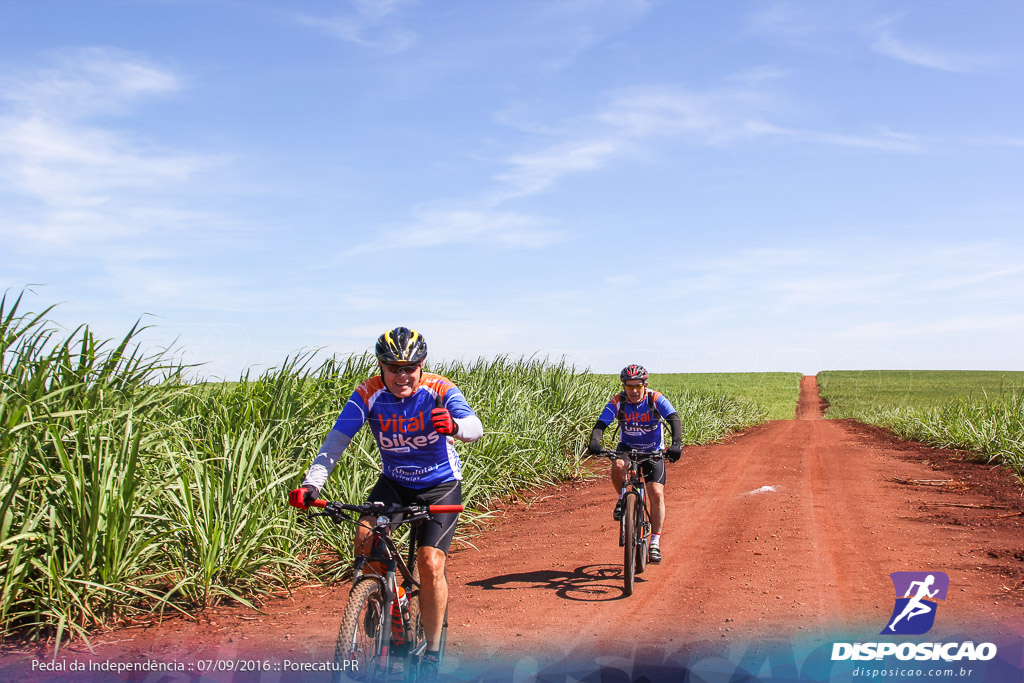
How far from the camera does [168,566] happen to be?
614cm

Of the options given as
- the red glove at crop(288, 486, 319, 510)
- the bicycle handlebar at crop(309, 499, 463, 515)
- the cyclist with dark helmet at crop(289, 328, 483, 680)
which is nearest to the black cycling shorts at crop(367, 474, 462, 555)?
the cyclist with dark helmet at crop(289, 328, 483, 680)

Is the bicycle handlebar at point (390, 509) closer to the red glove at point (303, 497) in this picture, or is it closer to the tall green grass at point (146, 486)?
the red glove at point (303, 497)

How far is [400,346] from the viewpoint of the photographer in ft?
14.4

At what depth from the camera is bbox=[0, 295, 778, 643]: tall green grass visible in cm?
546

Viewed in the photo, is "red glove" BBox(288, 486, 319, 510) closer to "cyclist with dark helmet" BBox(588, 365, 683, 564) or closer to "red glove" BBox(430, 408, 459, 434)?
"red glove" BBox(430, 408, 459, 434)

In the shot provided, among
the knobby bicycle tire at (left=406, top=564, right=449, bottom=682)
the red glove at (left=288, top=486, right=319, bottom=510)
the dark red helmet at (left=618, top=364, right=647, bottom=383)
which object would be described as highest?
the dark red helmet at (left=618, top=364, right=647, bottom=383)

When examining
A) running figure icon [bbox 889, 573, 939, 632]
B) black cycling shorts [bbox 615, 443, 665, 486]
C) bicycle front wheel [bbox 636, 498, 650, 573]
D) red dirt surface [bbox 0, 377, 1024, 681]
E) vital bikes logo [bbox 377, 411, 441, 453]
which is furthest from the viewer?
black cycling shorts [bbox 615, 443, 665, 486]

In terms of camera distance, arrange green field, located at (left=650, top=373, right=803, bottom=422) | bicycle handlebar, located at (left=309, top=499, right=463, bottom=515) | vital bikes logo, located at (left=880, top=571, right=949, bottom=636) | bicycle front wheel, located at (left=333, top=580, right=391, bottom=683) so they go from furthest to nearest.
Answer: green field, located at (left=650, top=373, right=803, bottom=422), vital bikes logo, located at (left=880, top=571, right=949, bottom=636), bicycle handlebar, located at (left=309, top=499, right=463, bottom=515), bicycle front wheel, located at (left=333, top=580, right=391, bottom=683)

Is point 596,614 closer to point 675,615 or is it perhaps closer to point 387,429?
point 675,615

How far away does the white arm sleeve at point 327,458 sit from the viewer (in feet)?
14.1

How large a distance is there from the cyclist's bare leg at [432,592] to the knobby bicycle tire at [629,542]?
2.58 m

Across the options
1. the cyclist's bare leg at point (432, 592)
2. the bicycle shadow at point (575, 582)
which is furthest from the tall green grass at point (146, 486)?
the cyclist's bare leg at point (432, 592)

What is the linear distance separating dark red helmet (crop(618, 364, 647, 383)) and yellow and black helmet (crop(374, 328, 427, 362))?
11.4ft

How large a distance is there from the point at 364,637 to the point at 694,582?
391 cm
